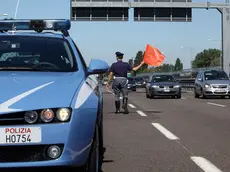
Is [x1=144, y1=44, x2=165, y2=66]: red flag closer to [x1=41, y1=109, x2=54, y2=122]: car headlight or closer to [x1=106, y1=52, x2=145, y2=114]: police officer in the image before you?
[x1=106, y1=52, x2=145, y2=114]: police officer

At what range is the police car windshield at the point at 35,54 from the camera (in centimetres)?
503

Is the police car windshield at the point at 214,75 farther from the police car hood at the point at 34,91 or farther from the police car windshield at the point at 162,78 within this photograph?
the police car hood at the point at 34,91

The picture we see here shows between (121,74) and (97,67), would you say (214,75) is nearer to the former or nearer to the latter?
(121,74)

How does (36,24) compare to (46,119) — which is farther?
(36,24)

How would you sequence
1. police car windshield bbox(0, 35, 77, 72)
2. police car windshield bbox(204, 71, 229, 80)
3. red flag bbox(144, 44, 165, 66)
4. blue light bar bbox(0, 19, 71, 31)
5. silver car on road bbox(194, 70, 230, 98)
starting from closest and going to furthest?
police car windshield bbox(0, 35, 77, 72) < blue light bar bbox(0, 19, 71, 31) < red flag bbox(144, 44, 165, 66) < silver car on road bbox(194, 70, 230, 98) < police car windshield bbox(204, 71, 229, 80)

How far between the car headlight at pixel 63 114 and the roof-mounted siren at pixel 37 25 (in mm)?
2256

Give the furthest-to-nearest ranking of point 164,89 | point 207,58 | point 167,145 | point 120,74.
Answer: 1. point 207,58
2. point 164,89
3. point 120,74
4. point 167,145

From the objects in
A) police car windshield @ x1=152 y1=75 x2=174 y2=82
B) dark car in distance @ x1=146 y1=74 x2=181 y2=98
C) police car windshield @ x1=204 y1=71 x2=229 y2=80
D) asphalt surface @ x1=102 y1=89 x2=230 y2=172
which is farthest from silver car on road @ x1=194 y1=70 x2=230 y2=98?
asphalt surface @ x1=102 y1=89 x2=230 y2=172

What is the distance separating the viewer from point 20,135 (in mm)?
3771

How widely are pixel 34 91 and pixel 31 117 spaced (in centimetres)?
30

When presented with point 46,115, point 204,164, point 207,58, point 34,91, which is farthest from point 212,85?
point 207,58

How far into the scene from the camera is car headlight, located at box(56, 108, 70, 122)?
152 inches

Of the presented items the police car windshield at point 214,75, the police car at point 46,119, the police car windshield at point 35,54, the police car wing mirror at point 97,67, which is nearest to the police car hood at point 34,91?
the police car at point 46,119

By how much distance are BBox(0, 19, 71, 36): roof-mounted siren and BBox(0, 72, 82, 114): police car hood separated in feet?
5.15
